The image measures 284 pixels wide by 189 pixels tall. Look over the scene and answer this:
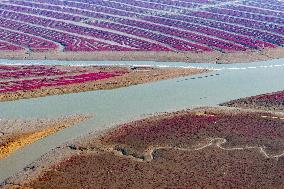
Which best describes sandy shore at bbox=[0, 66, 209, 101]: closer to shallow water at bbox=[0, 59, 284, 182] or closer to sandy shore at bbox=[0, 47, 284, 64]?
shallow water at bbox=[0, 59, 284, 182]

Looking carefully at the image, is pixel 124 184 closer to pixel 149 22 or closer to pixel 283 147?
pixel 283 147

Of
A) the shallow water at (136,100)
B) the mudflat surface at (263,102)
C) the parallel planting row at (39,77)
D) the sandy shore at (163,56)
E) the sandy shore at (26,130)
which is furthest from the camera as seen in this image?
the sandy shore at (163,56)

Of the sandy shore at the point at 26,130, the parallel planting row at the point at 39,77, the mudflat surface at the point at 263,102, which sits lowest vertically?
the sandy shore at the point at 26,130

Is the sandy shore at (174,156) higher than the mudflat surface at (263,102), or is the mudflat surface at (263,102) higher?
the mudflat surface at (263,102)

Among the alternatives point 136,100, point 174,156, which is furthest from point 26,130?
point 174,156

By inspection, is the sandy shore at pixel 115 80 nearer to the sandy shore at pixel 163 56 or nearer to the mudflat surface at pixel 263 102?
the sandy shore at pixel 163 56

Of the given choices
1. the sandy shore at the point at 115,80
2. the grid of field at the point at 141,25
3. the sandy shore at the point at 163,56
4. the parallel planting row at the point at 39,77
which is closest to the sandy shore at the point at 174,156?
the sandy shore at the point at 115,80
